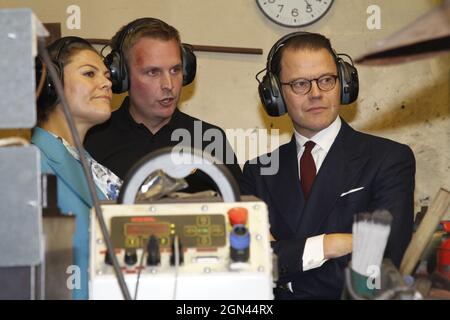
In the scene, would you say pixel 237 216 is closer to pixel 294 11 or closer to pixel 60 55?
pixel 60 55

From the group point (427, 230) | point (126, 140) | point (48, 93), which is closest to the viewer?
point (427, 230)

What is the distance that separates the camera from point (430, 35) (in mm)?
1009

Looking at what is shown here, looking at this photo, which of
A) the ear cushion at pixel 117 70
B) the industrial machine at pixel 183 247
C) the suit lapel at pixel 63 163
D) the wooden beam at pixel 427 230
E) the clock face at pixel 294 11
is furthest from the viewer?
the clock face at pixel 294 11

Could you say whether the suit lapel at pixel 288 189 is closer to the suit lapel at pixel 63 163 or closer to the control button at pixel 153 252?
the suit lapel at pixel 63 163

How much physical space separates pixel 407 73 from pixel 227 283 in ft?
8.15

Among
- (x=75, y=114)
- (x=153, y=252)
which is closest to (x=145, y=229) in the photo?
(x=153, y=252)

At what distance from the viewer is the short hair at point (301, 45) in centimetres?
231

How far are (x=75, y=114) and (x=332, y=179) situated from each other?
88 centimetres

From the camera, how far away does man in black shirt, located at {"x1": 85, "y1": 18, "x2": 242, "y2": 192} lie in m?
2.54

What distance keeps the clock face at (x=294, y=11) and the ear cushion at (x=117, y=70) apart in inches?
40.5

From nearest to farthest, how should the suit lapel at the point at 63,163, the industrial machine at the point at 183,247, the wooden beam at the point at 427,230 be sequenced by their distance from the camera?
1. the industrial machine at the point at 183,247
2. the wooden beam at the point at 427,230
3. the suit lapel at the point at 63,163

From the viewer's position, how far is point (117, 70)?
8.16ft

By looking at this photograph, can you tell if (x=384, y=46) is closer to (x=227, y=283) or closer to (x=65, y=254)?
(x=227, y=283)

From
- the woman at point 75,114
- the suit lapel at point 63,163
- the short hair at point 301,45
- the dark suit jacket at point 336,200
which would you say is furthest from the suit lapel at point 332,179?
the suit lapel at point 63,163
